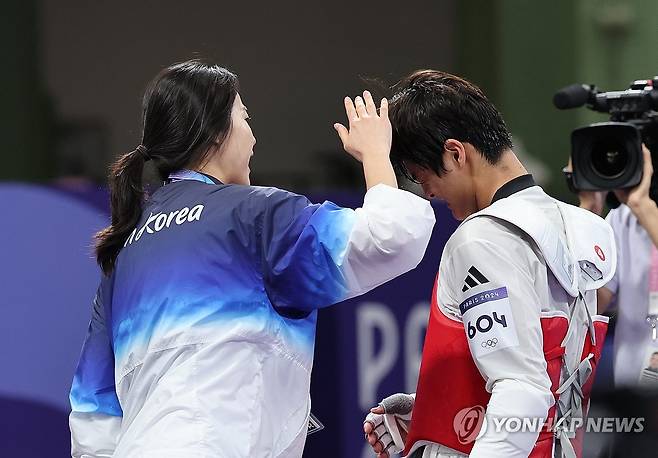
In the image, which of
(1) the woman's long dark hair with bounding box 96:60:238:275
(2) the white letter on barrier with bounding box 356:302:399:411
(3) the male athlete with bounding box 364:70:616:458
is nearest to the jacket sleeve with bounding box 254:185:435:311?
(3) the male athlete with bounding box 364:70:616:458

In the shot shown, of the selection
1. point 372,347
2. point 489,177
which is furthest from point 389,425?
point 372,347

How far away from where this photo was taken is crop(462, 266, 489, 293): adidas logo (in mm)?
1987

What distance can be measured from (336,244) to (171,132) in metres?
0.42

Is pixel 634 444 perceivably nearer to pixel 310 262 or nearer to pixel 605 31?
pixel 310 262

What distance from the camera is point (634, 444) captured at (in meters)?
2.79

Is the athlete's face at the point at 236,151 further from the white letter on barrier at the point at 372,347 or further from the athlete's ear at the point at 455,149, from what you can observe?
the white letter on barrier at the point at 372,347

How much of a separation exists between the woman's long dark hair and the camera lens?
110 centimetres

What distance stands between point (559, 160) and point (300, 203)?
4.86m

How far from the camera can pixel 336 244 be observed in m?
2.01

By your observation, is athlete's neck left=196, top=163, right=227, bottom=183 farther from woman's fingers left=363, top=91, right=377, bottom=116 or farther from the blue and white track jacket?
woman's fingers left=363, top=91, right=377, bottom=116

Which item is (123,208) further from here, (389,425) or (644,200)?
(644,200)

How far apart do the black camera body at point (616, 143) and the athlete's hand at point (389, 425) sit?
853 millimetres

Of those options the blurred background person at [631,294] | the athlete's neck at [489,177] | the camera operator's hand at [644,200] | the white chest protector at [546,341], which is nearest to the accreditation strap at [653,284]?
the blurred background person at [631,294]

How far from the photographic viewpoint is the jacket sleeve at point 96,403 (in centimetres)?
220
